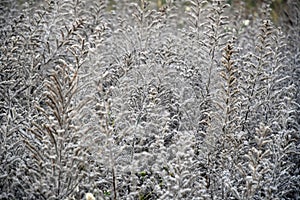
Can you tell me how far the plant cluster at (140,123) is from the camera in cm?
254

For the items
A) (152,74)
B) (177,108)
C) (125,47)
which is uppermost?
(125,47)

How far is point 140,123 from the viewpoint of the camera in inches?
123

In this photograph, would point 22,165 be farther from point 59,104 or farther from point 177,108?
point 177,108

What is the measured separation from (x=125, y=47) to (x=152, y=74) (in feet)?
2.77

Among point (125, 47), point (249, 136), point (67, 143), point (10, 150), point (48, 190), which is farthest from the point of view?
point (125, 47)

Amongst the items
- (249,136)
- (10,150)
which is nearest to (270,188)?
(249,136)

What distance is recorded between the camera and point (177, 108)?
3715 mm

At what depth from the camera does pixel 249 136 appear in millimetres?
3705

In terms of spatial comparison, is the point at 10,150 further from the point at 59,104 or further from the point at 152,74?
the point at 152,74

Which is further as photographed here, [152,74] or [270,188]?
[152,74]

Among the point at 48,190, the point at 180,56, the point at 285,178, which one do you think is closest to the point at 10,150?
the point at 48,190

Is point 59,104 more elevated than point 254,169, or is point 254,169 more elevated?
point 59,104

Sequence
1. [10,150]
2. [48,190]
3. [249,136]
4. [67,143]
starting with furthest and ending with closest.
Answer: [249,136], [10,150], [67,143], [48,190]

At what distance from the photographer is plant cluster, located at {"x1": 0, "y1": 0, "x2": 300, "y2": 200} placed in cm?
254
